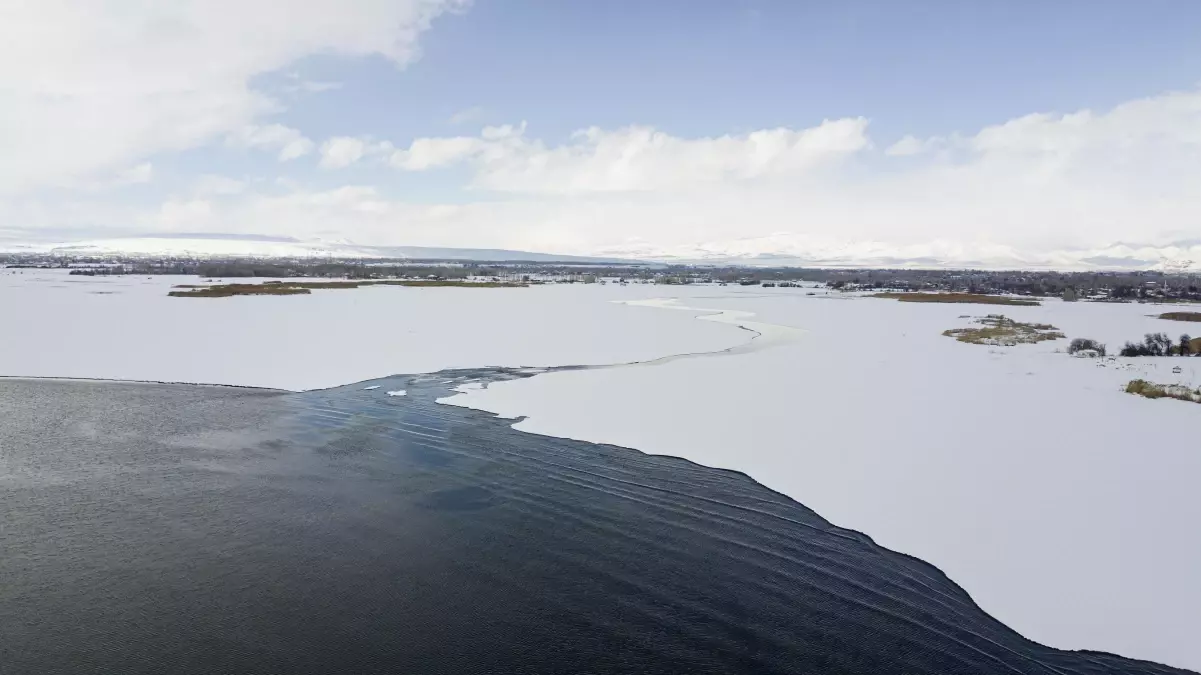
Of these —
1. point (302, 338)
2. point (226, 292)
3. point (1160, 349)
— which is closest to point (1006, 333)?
point (1160, 349)

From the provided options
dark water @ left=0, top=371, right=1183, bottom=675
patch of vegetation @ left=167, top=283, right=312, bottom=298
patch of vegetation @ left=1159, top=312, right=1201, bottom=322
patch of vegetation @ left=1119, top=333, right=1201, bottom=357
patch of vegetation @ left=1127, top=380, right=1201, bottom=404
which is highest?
patch of vegetation @ left=167, top=283, right=312, bottom=298

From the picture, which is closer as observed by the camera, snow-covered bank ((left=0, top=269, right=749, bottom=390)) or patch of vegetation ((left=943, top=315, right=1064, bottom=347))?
snow-covered bank ((left=0, top=269, right=749, bottom=390))

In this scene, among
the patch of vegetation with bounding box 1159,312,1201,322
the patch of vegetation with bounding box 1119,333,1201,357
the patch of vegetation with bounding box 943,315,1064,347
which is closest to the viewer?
the patch of vegetation with bounding box 1119,333,1201,357

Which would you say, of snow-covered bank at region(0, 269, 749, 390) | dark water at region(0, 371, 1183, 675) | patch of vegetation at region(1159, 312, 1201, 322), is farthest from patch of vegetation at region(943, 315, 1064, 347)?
dark water at region(0, 371, 1183, 675)

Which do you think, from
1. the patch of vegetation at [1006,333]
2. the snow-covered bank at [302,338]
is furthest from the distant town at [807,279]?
the snow-covered bank at [302,338]

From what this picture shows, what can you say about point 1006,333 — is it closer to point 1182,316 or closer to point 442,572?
point 1182,316

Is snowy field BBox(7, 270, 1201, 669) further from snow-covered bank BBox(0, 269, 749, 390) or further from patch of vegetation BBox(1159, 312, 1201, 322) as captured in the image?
patch of vegetation BBox(1159, 312, 1201, 322)

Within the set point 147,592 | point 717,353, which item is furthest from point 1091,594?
point 717,353

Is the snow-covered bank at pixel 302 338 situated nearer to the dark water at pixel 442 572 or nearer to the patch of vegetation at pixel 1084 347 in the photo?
the dark water at pixel 442 572
